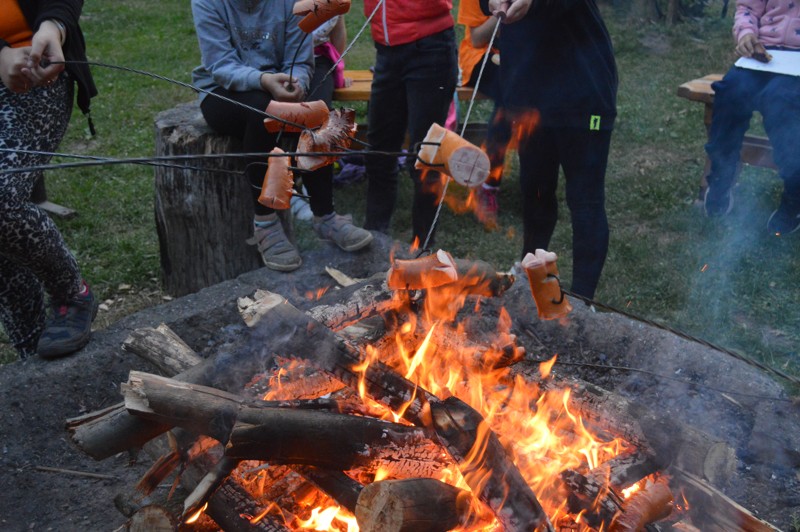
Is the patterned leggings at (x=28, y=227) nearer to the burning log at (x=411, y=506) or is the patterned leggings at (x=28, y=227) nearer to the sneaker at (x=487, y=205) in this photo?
the burning log at (x=411, y=506)

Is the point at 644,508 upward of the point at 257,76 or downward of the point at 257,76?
downward

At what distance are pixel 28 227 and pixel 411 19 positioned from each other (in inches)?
97.3

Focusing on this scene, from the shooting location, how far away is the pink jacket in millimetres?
→ 5258

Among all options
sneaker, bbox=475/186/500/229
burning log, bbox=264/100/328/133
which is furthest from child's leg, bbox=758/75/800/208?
burning log, bbox=264/100/328/133

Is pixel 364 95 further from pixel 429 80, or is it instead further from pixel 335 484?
pixel 335 484

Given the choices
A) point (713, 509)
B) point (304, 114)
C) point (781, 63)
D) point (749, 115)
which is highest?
point (304, 114)

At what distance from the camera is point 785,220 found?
5.61 metres

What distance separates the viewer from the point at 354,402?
2.49 metres

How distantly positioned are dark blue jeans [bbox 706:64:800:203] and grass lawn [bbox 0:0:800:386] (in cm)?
41

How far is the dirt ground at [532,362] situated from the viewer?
8.84ft

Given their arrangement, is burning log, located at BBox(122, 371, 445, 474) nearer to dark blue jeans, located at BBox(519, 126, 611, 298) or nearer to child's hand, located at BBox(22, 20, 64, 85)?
child's hand, located at BBox(22, 20, 64, 85)

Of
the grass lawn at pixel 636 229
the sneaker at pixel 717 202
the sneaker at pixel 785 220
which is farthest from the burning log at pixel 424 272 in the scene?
the sneaker at pixel 717 202

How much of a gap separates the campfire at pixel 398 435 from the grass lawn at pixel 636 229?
193cm

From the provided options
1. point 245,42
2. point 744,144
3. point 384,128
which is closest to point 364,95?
point 384,128
